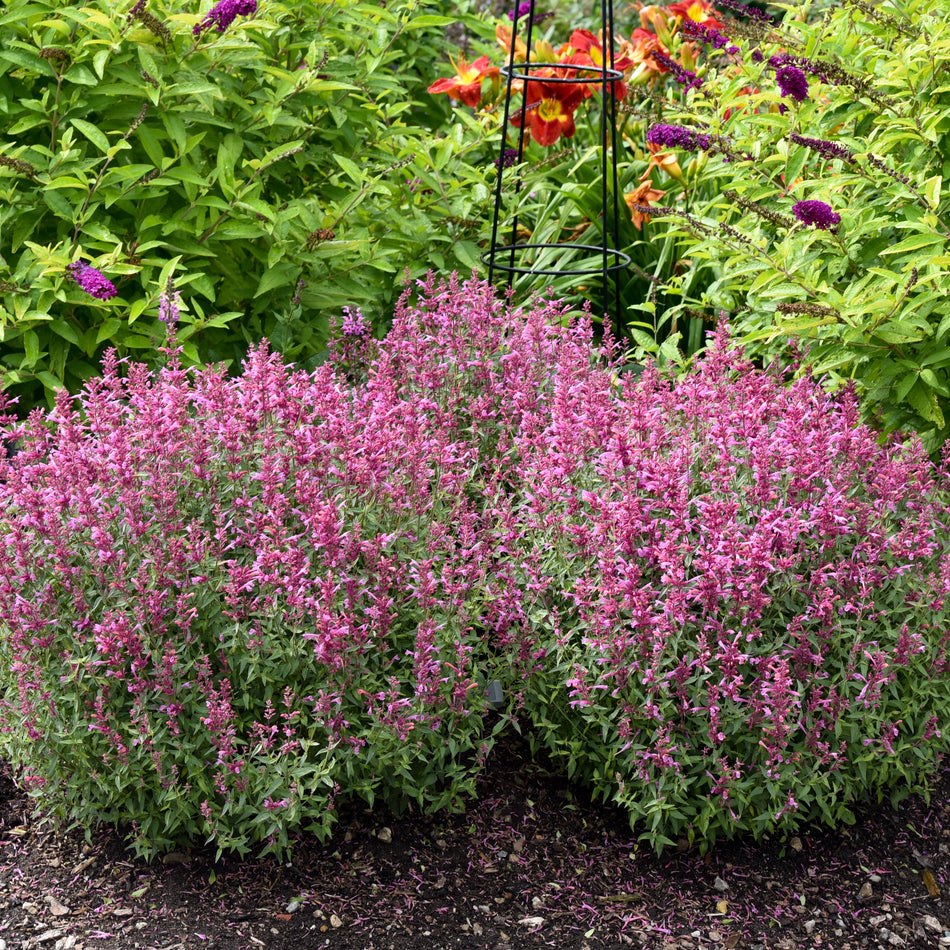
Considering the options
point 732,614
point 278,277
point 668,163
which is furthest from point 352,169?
point 732,614

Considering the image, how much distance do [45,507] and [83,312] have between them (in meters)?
1.68

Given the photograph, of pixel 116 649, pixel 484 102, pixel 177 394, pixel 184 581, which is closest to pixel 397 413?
pixel 177 394

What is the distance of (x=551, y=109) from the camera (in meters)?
5.43

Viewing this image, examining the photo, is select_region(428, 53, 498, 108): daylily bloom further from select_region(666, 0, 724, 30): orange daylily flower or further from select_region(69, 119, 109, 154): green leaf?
select_region(69, 119, 109, 154): green leaf

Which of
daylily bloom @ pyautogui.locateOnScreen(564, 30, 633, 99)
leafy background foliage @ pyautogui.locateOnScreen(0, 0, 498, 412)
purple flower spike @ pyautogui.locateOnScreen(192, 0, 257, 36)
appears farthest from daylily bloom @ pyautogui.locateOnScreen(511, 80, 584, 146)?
purple flower spike @ pyautogui.locateOnScreen(192, 0, 257, 36)

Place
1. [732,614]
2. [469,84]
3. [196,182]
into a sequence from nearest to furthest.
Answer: [732,614]
[196,182]
[469,84]

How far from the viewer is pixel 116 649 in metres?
2.46

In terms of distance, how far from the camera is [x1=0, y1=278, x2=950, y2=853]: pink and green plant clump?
249 cm

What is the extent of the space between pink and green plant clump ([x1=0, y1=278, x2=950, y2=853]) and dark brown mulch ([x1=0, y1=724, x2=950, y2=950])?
98 millimetres

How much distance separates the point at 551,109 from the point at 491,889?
400 centimetres

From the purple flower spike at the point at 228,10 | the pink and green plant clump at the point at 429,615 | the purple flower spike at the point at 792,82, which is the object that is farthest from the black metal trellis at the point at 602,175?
the pink and green plant clump at the point at 429,615

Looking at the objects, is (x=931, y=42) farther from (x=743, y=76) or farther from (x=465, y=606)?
(x=465, y=606)

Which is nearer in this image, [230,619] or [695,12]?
[230,619]

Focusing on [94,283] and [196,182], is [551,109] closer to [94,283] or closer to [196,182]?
[196,182]
